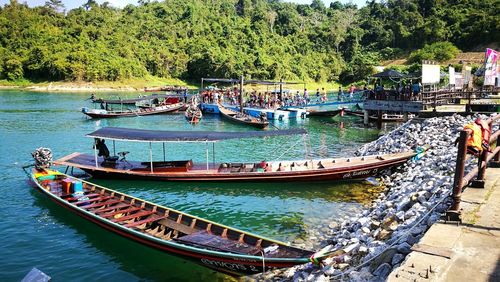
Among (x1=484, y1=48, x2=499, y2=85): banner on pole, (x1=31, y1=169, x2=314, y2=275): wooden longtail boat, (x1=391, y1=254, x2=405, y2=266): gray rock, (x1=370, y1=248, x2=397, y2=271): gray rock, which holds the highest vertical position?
(x1=484, y1=48, x2=499, y2=85): banner on pole

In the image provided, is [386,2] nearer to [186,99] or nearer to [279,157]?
[186,99]

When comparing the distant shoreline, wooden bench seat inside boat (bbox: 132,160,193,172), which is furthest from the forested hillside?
wooden bench seat inside boat (bbox: 132,160,193,172)

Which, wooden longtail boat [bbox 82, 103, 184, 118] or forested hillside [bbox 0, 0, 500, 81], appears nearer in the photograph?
wooden longtail boat [bbox 82, 103, 184, 118]

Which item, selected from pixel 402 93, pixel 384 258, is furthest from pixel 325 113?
pixel 384 258

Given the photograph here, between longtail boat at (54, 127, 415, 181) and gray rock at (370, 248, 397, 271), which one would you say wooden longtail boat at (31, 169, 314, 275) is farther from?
longtail boat at (54, 127, 415, 181)

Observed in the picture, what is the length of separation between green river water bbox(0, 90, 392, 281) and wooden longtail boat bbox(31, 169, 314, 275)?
0.74 metres

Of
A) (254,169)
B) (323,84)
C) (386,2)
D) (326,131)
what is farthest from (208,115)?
(386,2)

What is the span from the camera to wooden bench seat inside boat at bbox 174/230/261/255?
10.4 meters

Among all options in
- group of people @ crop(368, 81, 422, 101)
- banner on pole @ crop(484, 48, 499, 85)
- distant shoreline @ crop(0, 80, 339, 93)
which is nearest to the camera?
banner on pole @ crop(484, 48, 499, 85)

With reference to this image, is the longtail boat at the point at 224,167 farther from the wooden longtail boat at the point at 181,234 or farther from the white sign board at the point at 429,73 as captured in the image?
the white sign board at the point at 429,73

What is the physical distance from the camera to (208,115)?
5306 cm

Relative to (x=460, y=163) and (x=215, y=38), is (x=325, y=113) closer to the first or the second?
(x=460, y=163)

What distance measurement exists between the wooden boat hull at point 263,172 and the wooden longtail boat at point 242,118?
1928 centimetres

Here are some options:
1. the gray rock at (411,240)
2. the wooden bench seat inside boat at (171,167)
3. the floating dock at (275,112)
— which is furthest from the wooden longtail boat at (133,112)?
the gray rock at (411,240)
